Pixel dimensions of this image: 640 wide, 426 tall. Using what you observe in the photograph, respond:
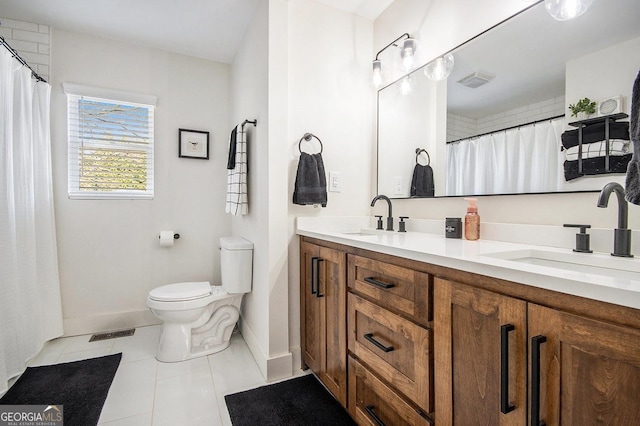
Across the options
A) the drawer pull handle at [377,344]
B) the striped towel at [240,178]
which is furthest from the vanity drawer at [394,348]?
the striped towel at [240,178]

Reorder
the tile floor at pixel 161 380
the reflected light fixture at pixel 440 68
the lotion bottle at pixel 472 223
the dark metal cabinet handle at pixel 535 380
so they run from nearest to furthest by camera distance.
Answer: the dark metal cabinet handle at pixel 535 380 < the lotion bottle at pixel 472 223 < the tile floor at pixel 161 380 < the reflected light fixture at pixel 440 68

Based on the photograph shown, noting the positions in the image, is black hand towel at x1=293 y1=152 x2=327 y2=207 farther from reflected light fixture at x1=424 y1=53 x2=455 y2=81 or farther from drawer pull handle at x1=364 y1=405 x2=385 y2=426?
drawer pull handle at x1=364 y1=405 x2=385 y2=426

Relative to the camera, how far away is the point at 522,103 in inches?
51.4

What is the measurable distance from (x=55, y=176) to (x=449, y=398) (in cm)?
292

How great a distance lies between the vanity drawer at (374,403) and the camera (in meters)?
1.02

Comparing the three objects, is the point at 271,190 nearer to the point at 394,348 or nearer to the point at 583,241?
the point at 394,348

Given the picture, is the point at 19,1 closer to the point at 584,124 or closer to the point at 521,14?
the point at 521,14

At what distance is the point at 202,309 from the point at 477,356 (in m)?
1.80

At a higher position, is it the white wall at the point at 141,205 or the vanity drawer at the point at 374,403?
the white wall at the point at 141,205

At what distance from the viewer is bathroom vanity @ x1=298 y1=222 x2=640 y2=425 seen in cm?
57

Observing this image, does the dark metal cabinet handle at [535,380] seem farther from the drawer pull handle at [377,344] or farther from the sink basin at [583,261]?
the drawer pull handle at [377,344]

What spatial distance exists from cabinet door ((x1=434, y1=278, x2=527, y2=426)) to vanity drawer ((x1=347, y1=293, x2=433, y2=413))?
0.14 ft

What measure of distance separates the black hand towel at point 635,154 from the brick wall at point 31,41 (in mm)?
3288

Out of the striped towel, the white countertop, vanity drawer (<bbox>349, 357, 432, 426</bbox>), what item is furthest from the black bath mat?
the striped towel
